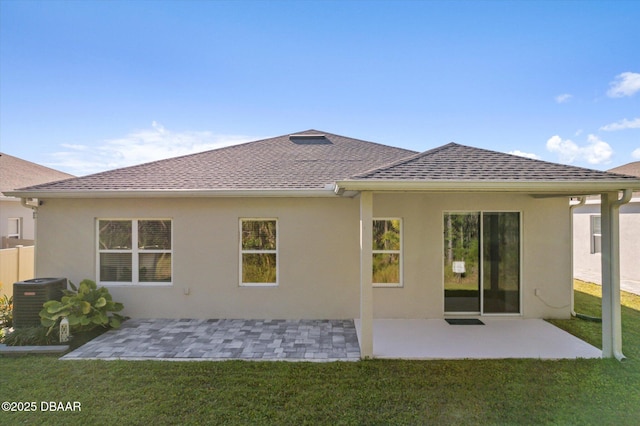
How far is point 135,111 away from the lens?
38.8 feet

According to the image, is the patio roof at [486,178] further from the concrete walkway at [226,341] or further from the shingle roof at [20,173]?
the shingle roof at [20,173]

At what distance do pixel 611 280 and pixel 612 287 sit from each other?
0.13 meters

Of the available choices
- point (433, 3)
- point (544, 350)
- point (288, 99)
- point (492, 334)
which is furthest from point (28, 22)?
point (544, 350)

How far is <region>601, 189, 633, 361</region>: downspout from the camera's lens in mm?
5684

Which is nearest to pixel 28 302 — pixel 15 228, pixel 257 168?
pixel 257 168

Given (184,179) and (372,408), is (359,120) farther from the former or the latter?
(372,408)

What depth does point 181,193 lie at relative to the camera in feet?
25.1

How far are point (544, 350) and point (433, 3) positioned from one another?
31.2ft

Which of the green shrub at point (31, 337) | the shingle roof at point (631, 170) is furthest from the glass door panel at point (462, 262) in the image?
the shingle roof at point (631, 170)

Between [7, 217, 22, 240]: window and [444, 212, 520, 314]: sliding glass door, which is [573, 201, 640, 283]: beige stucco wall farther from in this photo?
[7, 217, 22, 240]: window

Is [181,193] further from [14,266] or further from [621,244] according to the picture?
[621,244]

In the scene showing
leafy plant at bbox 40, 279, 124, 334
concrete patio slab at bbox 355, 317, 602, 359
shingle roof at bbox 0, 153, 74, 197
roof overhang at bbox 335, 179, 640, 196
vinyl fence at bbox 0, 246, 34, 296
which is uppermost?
shingle roof at bbox 0, 153, 74, 197

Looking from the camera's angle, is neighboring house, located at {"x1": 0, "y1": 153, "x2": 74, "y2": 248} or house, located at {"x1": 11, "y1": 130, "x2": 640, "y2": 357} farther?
neighboring house, located at {"x1": 0, "y1": 153, "x2": 74, "y2": 248}

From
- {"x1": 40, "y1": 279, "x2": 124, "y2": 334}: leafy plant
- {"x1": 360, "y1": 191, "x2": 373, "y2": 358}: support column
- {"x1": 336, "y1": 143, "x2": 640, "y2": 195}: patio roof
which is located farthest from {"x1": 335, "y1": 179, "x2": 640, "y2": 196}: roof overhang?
{"x1": 40, "y1": 279, "x2": 124, "y2": 334}: leafy plant
